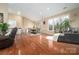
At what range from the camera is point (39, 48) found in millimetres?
2840

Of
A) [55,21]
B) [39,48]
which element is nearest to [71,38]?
[55,21]

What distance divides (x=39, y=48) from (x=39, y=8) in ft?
3.18

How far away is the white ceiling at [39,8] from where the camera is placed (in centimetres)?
284

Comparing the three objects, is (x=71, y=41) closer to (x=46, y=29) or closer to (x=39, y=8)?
(x=46, y=29)

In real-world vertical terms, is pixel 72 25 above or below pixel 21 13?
below

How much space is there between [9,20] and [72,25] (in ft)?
4.96

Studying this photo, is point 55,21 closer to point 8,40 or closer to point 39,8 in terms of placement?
point 39,8

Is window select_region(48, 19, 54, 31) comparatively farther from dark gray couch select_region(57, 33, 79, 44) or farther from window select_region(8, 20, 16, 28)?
window select_region(8, 20, 16, 28)

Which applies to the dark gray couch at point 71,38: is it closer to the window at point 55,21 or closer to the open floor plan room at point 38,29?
the open floor plan room at point 38,29

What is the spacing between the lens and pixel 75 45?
2830mm

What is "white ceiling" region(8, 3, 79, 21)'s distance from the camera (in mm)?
2840

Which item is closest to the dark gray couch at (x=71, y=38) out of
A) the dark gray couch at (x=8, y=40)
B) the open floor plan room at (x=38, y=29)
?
the open floor plan room at (x=38, y=29)

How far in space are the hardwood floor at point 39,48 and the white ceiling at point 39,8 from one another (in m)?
0.61
